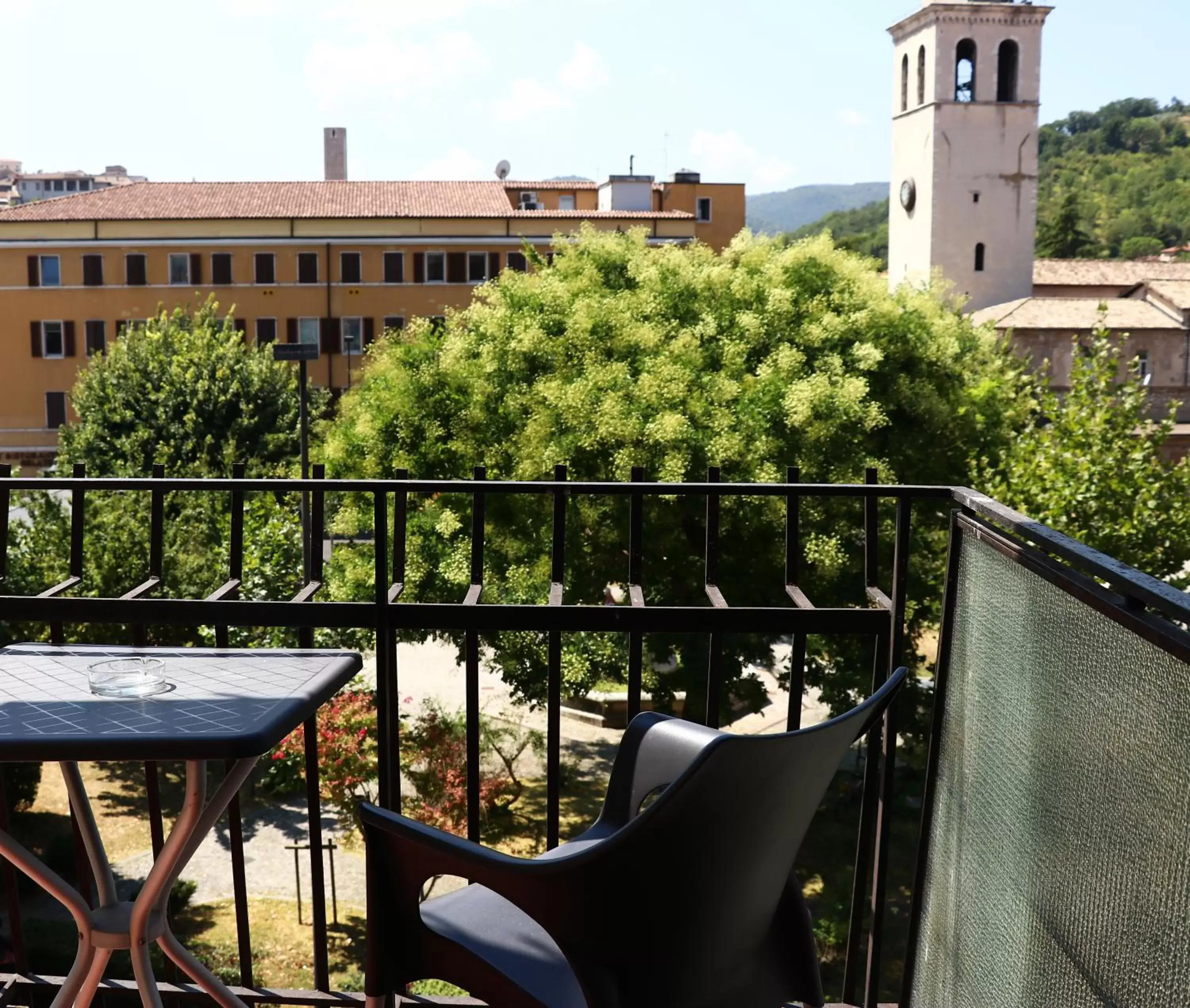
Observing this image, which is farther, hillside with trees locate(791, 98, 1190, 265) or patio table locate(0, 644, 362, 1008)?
hillside with trees locate(791, 98, 1190, 265)

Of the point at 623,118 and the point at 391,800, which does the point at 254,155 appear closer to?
the point at 623,118

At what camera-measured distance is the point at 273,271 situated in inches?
1686

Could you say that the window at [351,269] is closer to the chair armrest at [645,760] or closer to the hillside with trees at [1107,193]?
the hillside with trees at [1107,193]

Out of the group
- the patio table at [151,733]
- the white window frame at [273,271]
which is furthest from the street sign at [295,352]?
the white window frame at [273,271]

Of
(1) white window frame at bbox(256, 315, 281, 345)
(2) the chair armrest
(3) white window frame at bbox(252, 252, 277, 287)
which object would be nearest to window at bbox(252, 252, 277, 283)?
(3) white window frame at bbox(252, 252, 277, 287)

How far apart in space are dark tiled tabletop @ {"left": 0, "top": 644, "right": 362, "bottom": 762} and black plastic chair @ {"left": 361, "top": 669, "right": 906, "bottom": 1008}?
25 centimetres

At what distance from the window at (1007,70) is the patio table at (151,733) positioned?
2274 inches

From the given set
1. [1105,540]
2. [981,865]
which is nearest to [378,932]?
[981,865]

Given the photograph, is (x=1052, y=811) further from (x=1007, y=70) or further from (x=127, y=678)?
(x=1007, y=70)

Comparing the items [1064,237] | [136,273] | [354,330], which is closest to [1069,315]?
[354,330]

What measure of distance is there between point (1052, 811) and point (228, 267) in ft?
143

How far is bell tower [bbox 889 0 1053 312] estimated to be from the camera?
53.8 m

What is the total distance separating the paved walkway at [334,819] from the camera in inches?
547

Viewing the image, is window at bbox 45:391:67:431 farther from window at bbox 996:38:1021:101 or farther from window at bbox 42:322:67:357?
window at bbox 996:38:1021:101
